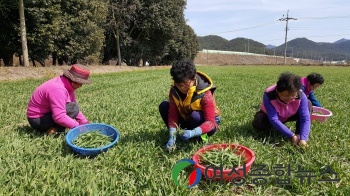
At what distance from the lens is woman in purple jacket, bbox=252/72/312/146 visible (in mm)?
3812

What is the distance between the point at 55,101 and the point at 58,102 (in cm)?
4

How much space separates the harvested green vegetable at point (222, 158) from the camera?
3139 mm

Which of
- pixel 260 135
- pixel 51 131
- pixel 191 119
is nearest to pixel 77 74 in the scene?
pixel 51 131

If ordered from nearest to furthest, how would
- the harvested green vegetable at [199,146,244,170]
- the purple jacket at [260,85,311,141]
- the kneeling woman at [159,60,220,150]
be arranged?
the harvested green vegetable at [199,146,244,170] → the kneeling woman at [159,60,220,150] → the purple jacket at [260,85,311,141]

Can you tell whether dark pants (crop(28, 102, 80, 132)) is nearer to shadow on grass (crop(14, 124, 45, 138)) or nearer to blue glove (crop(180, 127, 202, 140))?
shadow on grass (crop(14, 124, 45, 138))

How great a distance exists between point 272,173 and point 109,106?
501cm

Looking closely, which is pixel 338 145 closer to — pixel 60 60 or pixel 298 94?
pixel 298 94

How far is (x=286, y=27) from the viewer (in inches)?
2549

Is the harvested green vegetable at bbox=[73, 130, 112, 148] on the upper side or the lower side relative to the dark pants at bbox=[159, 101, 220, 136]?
lower

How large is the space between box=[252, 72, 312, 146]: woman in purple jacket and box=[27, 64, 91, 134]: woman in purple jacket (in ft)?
8.98

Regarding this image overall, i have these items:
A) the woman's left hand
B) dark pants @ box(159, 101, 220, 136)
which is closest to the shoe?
dark pants @ box(159, 101, 220, 136)

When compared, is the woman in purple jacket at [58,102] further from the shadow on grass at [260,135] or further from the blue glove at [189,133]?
the shadow on grass at [260,135]

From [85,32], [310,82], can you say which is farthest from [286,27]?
[310,82]

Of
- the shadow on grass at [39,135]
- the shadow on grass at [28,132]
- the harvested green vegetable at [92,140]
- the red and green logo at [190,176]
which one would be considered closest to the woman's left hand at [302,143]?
the red and green logo at [190,176]
